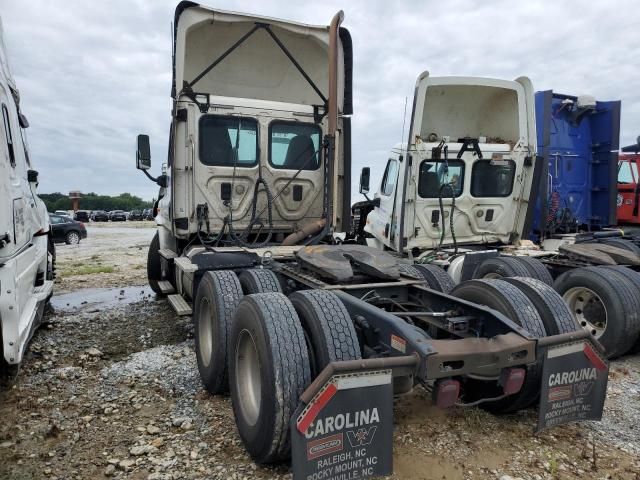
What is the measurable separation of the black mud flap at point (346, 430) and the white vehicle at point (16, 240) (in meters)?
2.48

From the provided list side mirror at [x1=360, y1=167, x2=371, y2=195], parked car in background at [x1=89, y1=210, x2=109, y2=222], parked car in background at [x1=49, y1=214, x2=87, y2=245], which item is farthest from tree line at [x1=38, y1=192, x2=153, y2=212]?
side mirror at [x1=360, y1=167, x2=371, y2=195]

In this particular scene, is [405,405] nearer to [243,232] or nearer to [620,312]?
[620,312]

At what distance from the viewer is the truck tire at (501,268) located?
5.74 metres

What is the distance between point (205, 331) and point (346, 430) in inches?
92.3

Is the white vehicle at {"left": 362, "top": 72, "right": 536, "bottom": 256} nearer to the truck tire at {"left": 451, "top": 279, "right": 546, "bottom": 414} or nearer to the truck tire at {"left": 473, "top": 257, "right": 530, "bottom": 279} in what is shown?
the truck tire at {"left": 473, "top": 257, "right": 530, "bottom": 279}

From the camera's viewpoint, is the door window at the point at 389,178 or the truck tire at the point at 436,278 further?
the door window at the point at 389,178

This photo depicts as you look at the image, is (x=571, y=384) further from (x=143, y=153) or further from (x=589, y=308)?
(x=143, y=153)

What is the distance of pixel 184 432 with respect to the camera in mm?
3506

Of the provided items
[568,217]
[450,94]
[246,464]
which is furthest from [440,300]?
[568,217]

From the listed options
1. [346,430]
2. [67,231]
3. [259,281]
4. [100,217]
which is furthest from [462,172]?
[100,217]

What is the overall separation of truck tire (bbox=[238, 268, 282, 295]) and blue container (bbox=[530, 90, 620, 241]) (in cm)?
579

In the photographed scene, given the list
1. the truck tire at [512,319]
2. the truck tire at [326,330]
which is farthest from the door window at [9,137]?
the truck tire at [512,319]

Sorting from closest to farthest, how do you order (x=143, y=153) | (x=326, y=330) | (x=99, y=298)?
1. (x=326, y=330)
2. (x=143, y=153)
3. (x=99, y=298)

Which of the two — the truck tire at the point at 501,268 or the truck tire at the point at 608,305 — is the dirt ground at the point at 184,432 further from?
the truck tire at the point at 501,268
